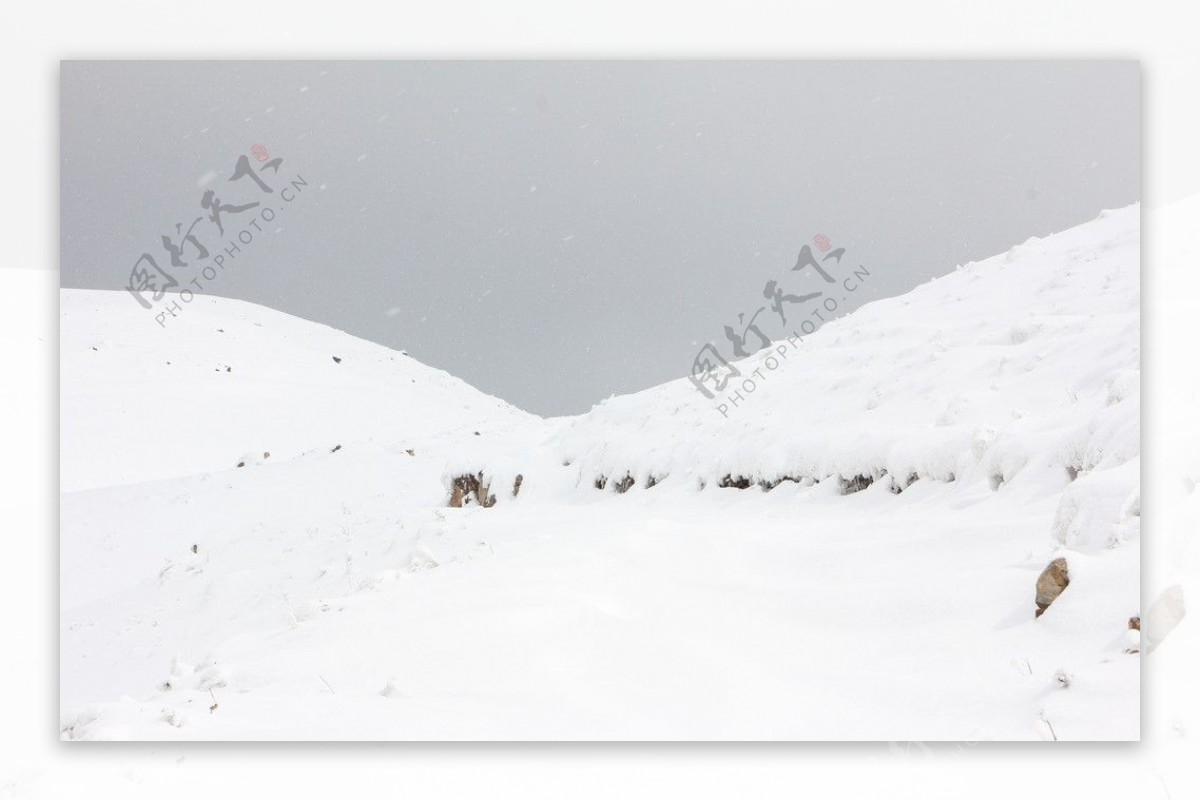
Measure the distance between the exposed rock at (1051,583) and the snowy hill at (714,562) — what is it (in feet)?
0.11

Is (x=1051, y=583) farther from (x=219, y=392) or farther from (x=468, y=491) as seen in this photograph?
(x=219, y=392)

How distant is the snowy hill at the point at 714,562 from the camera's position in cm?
395

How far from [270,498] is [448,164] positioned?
24.7 ft

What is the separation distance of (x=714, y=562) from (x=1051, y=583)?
1951 mm

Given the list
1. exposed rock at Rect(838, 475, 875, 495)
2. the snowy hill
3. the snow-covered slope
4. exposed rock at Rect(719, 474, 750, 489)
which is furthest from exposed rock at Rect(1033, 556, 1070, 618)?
the snow-covered slope

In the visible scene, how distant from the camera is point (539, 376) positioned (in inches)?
262

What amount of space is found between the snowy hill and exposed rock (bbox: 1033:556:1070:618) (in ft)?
0.11

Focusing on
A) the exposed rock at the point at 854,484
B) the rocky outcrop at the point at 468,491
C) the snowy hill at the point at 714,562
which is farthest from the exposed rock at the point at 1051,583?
the rocky outcrop at the point at 468,491

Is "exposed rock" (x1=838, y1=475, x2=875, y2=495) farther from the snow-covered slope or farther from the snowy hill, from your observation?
the snow-covered slope

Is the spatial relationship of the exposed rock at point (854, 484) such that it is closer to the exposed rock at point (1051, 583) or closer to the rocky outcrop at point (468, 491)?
the exposed rock at point (1051, 583)

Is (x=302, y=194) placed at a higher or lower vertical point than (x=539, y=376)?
higher

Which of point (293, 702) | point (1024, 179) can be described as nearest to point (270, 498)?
point (293, 702)

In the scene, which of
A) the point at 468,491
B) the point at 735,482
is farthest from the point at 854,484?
the point at 468,491

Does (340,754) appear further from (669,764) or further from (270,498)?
(270,498)
